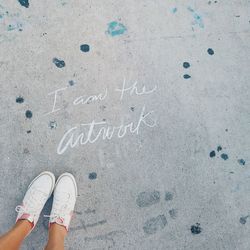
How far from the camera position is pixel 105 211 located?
6.71 feet

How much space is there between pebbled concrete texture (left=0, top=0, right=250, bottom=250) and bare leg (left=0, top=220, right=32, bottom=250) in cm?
12

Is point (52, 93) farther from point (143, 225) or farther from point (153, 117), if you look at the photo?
point (143, 225)

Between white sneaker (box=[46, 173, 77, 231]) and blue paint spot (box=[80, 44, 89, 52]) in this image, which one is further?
blue paint spot (box=[80, 44, 89, 52])

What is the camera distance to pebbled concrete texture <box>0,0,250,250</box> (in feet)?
6.70

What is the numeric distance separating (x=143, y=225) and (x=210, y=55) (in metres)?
1.15

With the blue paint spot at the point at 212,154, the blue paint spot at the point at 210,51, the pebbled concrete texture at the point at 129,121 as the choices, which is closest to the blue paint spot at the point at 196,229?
the pebbled concrete texture at the point at 129,121

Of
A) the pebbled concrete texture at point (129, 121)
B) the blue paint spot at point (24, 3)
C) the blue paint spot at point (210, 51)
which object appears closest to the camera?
the pebbled concrete texture at point (129, 121)

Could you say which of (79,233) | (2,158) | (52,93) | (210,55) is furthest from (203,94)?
(2,158)

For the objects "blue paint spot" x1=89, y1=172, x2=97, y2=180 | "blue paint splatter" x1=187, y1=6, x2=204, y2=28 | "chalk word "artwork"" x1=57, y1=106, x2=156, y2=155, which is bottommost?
"blue paint spot" x1=89, y1=172, x2=97, y2=180

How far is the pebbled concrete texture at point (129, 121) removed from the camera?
2041 mm

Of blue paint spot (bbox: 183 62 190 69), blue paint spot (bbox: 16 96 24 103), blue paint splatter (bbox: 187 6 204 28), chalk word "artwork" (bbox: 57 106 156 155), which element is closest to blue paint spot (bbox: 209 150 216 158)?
chalk word "artwork" (bbox: 57 106 156 155)

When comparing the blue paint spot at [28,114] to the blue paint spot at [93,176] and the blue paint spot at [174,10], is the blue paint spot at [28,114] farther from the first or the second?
the blue paint spot at [174,10]

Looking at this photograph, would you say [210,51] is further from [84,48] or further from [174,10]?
[84,48]

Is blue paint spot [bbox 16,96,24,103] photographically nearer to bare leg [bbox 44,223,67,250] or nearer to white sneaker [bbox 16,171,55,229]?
white sneaker [bbox 16,171,55,229]
